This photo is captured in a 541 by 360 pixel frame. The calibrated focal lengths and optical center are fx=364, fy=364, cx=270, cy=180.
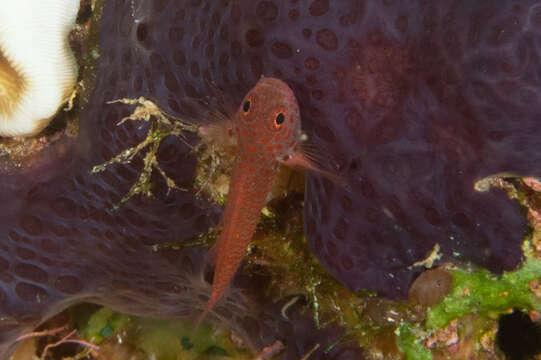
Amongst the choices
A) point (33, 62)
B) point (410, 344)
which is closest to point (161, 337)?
point (410, 344)

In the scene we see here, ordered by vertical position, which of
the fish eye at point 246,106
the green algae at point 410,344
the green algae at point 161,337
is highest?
the fish eye at point 246,106

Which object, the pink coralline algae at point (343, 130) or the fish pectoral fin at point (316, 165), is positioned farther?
the fish pectoral fin at point (316, 165)

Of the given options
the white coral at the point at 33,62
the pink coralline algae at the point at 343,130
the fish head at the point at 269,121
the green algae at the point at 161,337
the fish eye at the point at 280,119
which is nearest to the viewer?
the pink coralline algae at the point at 343,130

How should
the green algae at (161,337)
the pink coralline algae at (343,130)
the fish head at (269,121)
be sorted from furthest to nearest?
1. the green algae at (161,337)
2. the fish head at (269,121)
3. the pink coralline algae at (343,130)

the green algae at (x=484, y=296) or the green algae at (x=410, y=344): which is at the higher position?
the green algae at (x=484, y=296)

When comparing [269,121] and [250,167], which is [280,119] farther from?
[250,167]

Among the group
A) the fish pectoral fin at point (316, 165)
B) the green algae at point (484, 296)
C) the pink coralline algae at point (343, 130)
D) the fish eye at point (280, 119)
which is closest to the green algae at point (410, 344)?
the green algae at point (484, 296)

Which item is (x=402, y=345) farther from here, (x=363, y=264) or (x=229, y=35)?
(x=229, y=35)

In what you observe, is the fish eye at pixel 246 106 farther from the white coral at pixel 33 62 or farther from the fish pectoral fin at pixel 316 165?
the white coral at pixel 33 62
